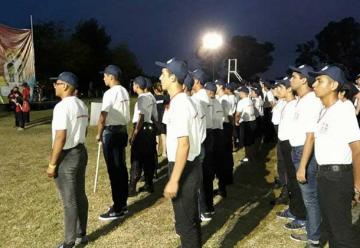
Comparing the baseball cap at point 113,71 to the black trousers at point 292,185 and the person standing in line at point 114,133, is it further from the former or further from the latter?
the black trousers at point 292,185

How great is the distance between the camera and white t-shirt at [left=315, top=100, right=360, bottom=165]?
372 cm

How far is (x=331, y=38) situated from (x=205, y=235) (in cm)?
6838

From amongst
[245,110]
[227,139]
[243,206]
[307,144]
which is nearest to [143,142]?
[227,139]

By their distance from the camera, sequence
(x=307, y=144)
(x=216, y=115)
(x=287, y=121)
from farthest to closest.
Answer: (x=216, y=115) → (x=287, y=121) → (x=307, y=144)

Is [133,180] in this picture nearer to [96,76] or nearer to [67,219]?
[67,219]

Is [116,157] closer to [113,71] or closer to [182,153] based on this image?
[113,71]

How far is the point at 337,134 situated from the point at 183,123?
1.34 m

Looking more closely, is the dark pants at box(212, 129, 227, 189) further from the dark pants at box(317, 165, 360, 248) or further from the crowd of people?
the dark pants at box(317, 165, 360, 248)

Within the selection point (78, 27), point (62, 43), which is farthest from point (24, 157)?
point (78, 27)

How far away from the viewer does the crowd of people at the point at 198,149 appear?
3791 mm

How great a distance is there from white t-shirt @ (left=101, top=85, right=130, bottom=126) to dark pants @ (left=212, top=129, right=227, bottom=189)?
1.76 m

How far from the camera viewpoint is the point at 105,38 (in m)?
77.5

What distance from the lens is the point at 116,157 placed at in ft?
20.5

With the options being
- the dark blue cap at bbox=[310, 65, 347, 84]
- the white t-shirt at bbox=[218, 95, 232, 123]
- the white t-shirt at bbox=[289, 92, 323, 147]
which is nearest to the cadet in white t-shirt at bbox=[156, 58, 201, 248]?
the dark blue cap at bbox=[310, 65, 347, 84]
